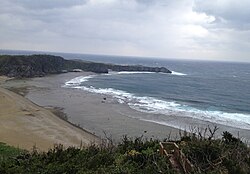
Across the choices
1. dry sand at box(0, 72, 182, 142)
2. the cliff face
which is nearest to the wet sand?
dry sand at box(0, 72, 182, 142)

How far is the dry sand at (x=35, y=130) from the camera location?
25422 millimetres

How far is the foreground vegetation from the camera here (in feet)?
31.4

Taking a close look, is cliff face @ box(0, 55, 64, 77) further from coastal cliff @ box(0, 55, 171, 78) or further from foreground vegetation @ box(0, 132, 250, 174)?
foreground vegetation @ box(0, 132, 250, 174)

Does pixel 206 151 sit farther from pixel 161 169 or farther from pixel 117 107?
pixel 117 107

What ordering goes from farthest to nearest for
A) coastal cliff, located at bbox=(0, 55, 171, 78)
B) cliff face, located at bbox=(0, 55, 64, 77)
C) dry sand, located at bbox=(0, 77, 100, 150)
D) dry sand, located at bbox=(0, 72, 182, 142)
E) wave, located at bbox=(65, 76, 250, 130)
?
coastal cliff, located at bbox=(0, 55, 171, 78)
cliff face, located at bbox=(0, 55, 64, 77)
wave, located at bbox=(65, 76, 250, 130)
dry sand, located at bbox=(0, 72, 182, 142)
dry sand, located at bbox=(0, 77, 100, 150)

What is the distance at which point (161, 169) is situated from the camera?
913 cm

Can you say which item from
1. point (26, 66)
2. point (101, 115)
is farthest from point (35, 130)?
point (26, 66)

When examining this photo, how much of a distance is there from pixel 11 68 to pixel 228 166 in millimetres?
81847

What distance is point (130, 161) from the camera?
1051 centimetres

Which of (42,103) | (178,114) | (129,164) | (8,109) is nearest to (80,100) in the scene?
(42,103)

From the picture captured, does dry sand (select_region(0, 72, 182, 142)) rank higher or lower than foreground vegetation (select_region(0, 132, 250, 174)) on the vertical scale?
lower

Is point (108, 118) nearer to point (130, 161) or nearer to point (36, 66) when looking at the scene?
point (130, 161)

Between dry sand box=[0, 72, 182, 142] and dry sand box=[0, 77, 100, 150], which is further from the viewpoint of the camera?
dry sand box=[0, 72, 182, 142]

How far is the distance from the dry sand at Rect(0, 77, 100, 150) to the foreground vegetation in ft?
40.2
